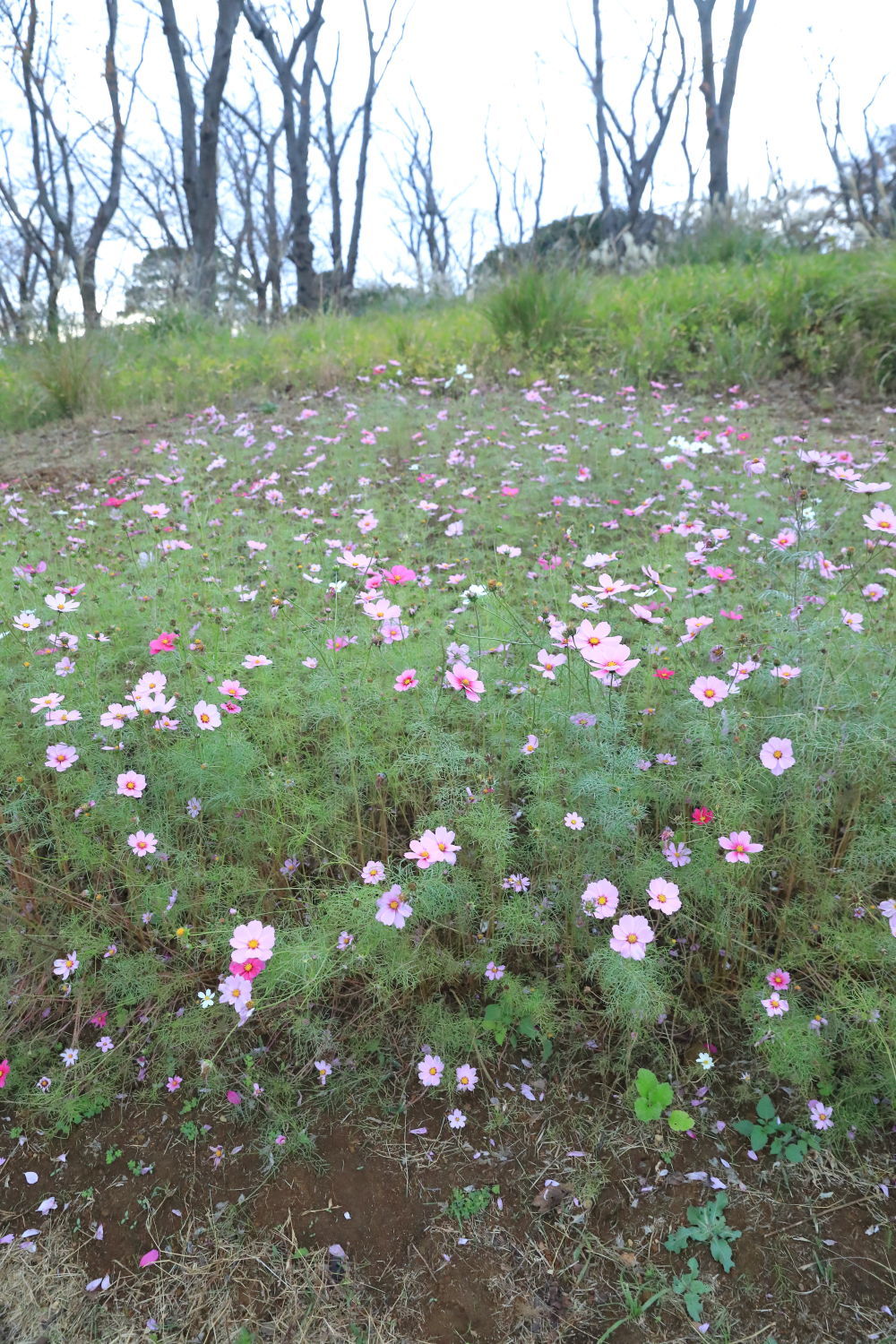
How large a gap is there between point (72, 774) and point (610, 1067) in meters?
1.46

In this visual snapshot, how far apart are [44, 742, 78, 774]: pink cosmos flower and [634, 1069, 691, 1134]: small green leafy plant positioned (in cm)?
147

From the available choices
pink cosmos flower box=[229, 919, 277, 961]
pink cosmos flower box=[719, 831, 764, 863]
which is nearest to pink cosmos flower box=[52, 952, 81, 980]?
pink cosmos flower box=[229, 919, 277, 961]

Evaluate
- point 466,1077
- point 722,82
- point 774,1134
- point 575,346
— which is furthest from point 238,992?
point 722,82

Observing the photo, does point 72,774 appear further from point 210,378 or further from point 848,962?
point 210,378

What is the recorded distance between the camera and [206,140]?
29.1ft

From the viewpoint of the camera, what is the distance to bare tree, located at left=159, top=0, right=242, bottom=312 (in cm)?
873

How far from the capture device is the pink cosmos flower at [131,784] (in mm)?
1786

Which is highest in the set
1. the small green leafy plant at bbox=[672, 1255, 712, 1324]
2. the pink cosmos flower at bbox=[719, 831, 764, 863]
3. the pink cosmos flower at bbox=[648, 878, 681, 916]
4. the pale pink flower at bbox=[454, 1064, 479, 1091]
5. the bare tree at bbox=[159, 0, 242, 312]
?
the bare tree at bbox=[159, 0, 242, 312]

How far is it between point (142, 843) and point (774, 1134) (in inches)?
57.4

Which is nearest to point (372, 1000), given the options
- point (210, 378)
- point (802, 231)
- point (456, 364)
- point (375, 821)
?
point (375, 821)

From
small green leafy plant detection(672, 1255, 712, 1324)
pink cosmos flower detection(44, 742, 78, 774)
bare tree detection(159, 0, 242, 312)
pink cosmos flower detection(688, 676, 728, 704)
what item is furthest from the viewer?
bare tree detection(159, 0, 242, 312)

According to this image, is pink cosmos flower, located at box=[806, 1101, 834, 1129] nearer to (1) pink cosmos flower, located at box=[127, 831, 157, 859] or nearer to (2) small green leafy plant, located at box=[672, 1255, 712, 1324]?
(2) small green leafy plant, located at box=[672, 1255, 712, 1324]

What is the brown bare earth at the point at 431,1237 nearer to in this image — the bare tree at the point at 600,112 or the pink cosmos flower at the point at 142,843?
the pink cosmos flower at the point at 142,843

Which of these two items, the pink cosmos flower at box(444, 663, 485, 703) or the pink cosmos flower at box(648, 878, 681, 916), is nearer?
the pink cosmos flower at box(648, 878, 681, 916)
